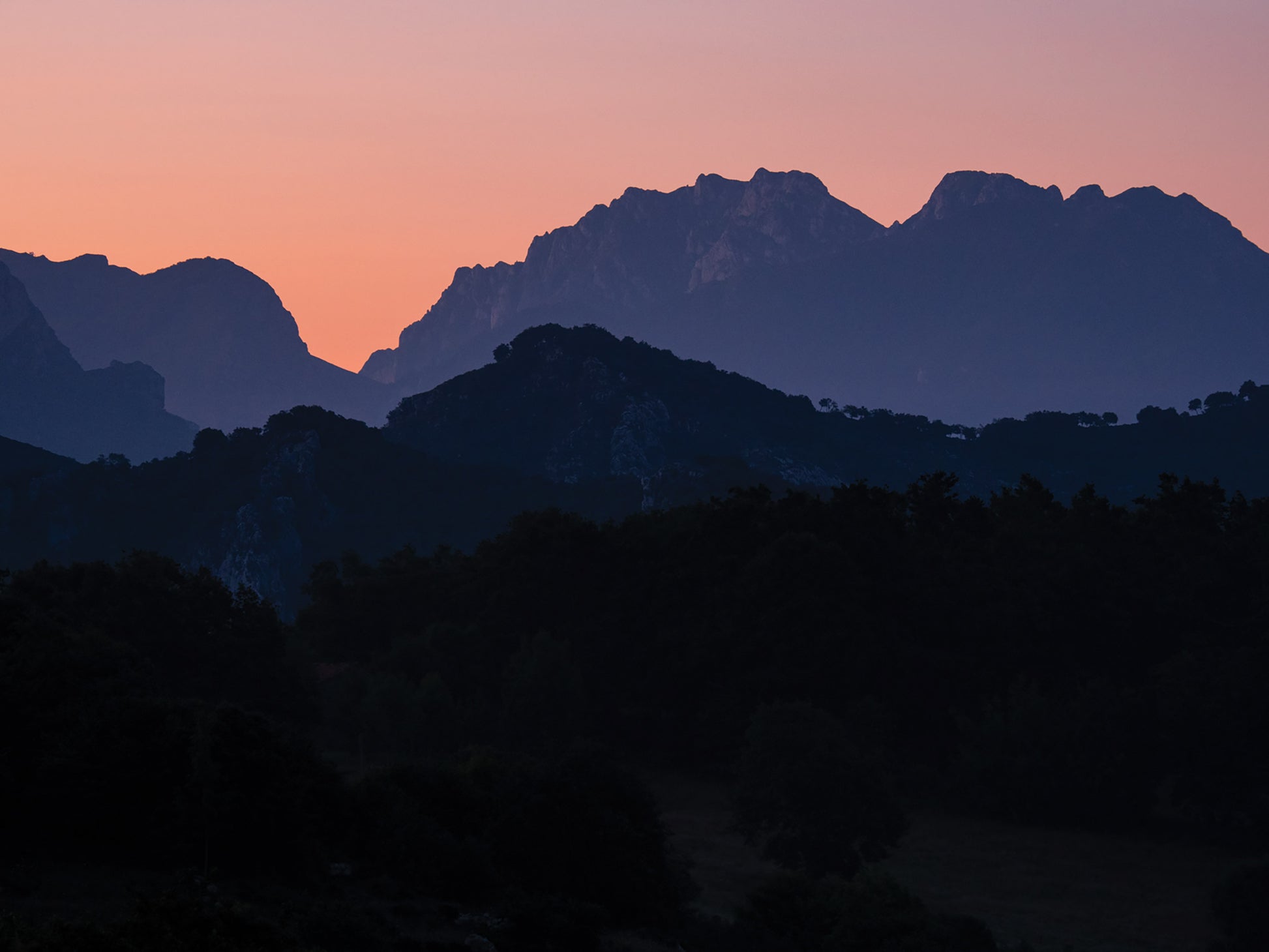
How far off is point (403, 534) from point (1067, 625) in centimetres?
12239

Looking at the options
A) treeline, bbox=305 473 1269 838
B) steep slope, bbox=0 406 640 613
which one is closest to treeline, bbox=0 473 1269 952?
treeline, bbox=305 473 1269 838

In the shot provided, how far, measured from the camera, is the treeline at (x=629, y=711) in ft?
113

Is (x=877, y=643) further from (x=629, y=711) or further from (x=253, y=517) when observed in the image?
(x=253, y=517)

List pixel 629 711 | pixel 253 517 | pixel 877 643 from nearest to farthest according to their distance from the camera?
1. pixel 877 643
2. pixel 629 711
3. pixel 253 517

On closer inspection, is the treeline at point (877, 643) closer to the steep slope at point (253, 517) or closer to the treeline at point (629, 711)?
the treeline at point (629, 711)

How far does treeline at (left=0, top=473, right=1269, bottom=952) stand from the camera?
34.5m

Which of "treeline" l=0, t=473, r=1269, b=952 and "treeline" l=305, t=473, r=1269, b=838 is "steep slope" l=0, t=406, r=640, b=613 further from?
"treeline" l=305, t=473, r=1269, b=838

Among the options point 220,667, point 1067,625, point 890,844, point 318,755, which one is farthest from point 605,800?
point 1067,625

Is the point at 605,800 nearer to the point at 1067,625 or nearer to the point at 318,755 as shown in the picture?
the point at 318,755

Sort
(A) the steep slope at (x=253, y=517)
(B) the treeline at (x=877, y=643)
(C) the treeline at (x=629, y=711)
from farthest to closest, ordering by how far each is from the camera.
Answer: (A) the steep slope at (x=253, y=517), (B) the treeline at (x=877, y=643), (C) the treeline at (x=629, y=711)

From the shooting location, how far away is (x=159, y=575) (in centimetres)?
6738

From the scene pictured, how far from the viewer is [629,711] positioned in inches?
3078

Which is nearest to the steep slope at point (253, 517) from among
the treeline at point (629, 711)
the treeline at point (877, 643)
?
the treeline at point (629, 711)

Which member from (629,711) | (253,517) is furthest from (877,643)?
(253,517)
